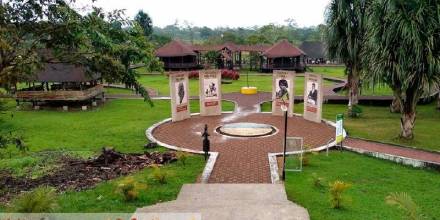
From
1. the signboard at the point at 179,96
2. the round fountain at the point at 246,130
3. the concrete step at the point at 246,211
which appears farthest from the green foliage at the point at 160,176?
the signboard at the point at 179,96

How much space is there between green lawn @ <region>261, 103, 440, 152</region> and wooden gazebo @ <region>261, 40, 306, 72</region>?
2369cm

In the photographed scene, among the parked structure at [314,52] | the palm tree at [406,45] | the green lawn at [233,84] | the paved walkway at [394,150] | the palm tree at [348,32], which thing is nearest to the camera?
the paved walkway at [394,150]

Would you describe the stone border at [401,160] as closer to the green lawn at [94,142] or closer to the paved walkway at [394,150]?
the paved walkway at [394,150]

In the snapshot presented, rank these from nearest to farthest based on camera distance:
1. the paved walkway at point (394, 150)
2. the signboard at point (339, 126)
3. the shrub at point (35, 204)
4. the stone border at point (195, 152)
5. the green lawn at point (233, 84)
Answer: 1. the shrub at point (35, 204)
2. the stone border at point (195, 152)
3. the signboard at point (339, 126)
4. the paved walkway at point (394, 150)
5. the green lawn at point (233, 84)

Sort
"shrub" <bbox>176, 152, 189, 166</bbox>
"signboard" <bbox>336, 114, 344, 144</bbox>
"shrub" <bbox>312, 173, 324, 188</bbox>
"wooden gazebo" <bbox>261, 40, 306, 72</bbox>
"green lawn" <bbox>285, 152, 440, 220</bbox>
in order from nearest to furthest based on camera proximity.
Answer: "green lawn" <bbox>285, 152, 440, 220</bbox> < "shrub" <bbox>312, 173, 324, 188</bbox> < "shrub" <bbox>176, 152, 189, 166</bbox> < "signboard" <bbox>336, 114, 344, 144</bbox> < "wooden gazebo" <bbox>261, 40, 306, 72</bbox>

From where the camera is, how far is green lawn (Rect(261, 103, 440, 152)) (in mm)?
20812

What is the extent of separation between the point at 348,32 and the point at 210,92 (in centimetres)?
908

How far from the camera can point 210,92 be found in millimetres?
26484

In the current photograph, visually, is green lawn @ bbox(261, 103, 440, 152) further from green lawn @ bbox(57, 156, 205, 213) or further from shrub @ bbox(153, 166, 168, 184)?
shrub @ bbox(153, 166, 168, 184)

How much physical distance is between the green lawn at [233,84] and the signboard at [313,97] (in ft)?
43.4

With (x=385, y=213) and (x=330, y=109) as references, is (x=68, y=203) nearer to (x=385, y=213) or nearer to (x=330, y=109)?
(x=385, y=213)

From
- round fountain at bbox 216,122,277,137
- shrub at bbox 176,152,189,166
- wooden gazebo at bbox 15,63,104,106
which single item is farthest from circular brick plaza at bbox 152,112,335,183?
Result: wooden gazebo at bbox 15,63,104,106

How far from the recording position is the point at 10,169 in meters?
16.1

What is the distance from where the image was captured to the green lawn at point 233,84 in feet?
133
